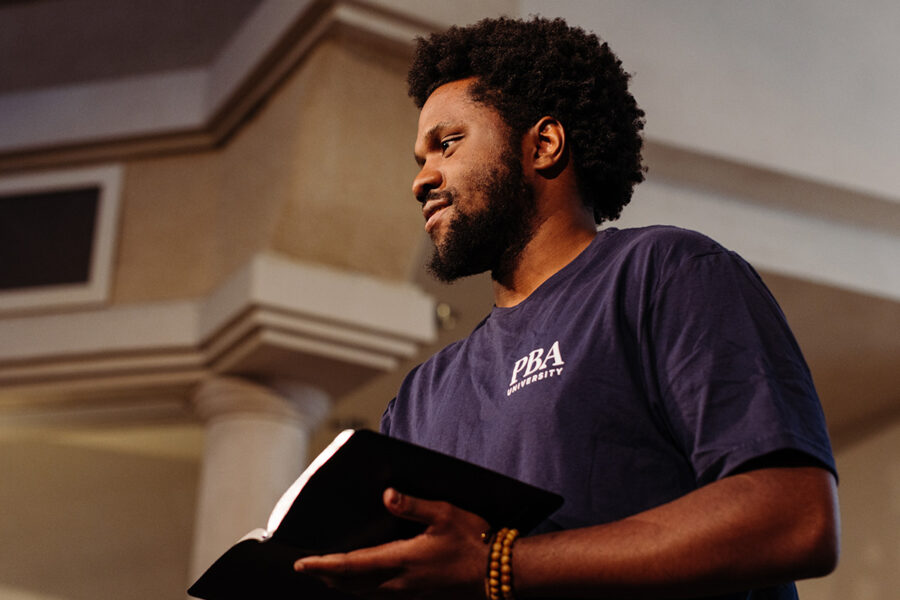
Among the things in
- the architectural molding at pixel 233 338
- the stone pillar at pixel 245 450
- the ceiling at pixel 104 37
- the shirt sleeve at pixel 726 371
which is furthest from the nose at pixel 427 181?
the ceiling at pixel 104 37

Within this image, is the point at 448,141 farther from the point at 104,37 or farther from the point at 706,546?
the point at 104,37

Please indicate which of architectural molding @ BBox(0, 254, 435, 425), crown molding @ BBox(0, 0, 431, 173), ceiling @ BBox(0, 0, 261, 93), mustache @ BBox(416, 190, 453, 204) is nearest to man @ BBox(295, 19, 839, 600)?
mustache @ BBox(416, 190, 453, 204)

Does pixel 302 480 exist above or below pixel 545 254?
below

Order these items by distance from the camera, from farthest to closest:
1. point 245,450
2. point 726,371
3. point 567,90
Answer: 1. point 245,450
2. point 567,90
3. point 726,371

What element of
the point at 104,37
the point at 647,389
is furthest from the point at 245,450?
the point at 647,389

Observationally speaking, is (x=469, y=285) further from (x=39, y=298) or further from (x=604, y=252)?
(x=604, y=252)

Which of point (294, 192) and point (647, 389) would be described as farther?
point (294, 192)

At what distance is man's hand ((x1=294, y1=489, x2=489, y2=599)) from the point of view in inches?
43.4

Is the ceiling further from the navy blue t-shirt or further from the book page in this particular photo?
the book page

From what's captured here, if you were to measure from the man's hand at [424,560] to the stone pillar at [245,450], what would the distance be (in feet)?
12.6

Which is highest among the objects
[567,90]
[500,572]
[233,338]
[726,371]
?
[233,338]

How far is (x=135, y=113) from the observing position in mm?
5645

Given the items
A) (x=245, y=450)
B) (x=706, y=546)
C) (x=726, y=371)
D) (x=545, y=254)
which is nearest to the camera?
(x=706, y=546)

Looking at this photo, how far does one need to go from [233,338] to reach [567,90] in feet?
11.6
